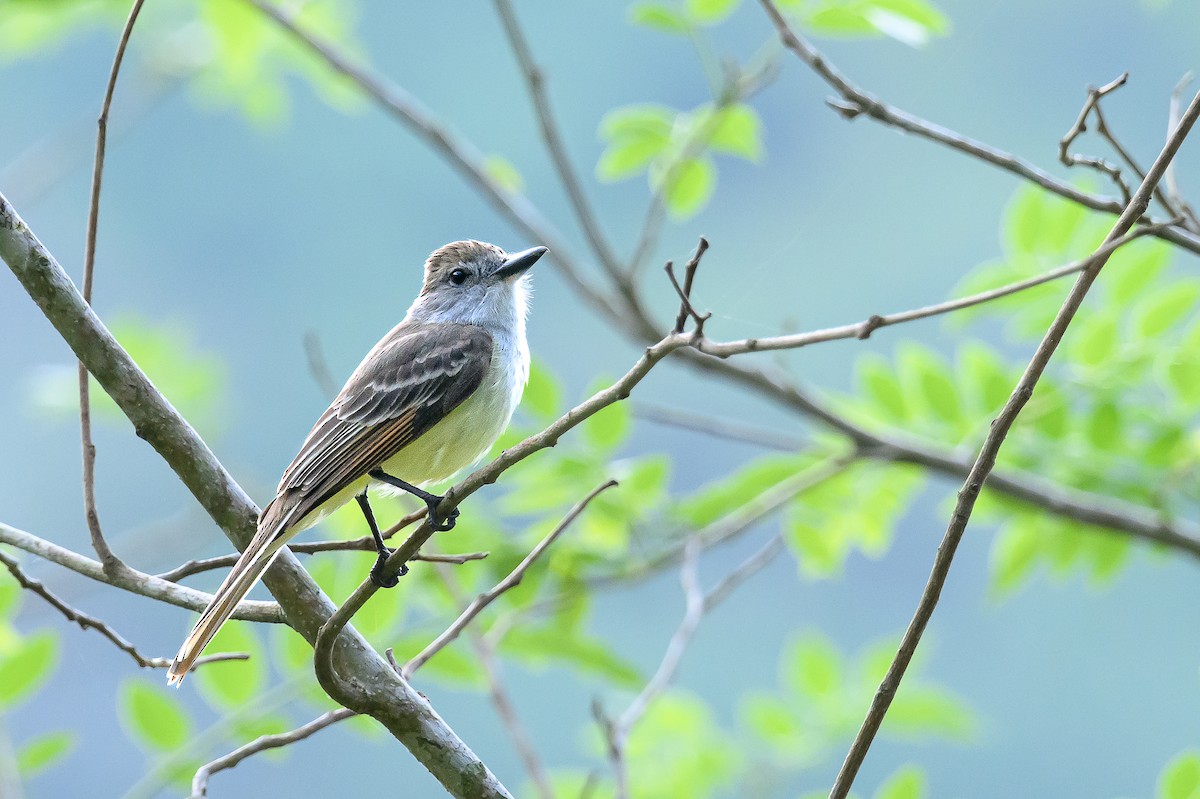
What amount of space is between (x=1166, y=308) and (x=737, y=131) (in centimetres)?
108

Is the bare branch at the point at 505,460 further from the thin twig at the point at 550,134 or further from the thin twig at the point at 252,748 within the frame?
the thin twig at the point at 550,134

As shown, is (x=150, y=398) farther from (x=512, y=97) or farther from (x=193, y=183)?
(x=193, y=183)

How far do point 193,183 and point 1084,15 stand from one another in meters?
6.75

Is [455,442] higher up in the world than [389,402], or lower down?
lower down

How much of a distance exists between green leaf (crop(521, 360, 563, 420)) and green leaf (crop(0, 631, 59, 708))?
3.72 feet

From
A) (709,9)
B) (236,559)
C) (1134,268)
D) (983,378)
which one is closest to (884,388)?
(983,378)

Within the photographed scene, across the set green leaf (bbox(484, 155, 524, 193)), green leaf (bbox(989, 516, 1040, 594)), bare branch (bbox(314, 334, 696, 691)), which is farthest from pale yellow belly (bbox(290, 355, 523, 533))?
green leaf (bbox(989, 516, 1040, 594))

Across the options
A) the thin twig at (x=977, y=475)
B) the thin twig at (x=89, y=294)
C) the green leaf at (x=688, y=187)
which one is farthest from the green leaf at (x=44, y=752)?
the green leaf at (x=688, y=187)

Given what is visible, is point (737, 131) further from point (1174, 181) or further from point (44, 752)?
point (44, 752)

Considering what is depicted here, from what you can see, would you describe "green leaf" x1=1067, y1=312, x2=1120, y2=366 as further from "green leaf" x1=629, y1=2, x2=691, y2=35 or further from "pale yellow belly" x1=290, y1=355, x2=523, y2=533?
"pale yellow belly" x1=290, y1=355, x2=523, y2=533

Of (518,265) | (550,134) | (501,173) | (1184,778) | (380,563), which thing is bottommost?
(1184,778)

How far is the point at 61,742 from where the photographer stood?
2.25 meters

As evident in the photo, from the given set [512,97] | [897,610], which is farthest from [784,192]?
[897,610]

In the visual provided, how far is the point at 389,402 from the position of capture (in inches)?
91.1
